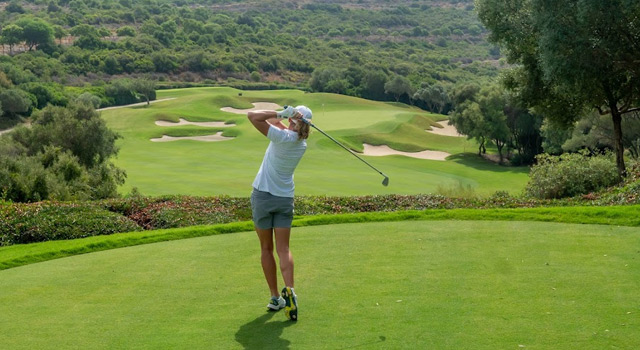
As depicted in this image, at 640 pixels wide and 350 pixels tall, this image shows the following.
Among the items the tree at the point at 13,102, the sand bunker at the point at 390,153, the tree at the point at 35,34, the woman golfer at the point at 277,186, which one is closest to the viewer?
the woman golfer at the point at 277,186

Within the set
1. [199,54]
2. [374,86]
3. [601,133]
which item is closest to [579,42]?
[601,133]

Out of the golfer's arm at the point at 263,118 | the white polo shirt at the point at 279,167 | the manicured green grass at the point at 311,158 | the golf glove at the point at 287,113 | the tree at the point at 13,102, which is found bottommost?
the manicured green grass at the point at 311,158

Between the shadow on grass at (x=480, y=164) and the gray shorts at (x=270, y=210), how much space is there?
160 ft

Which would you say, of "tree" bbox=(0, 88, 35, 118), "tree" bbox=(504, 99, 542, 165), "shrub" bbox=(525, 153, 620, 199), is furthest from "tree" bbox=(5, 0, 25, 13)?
"shrub" bbox=(525, 153, 620, 199)

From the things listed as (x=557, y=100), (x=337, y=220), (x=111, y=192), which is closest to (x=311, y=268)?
(x=337, y=220)

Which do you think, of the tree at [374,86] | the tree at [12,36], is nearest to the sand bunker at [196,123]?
the tree at [374,86]

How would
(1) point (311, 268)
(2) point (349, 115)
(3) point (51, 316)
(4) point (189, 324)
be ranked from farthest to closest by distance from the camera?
(2) point (349, 115), (1) point (311, 268), (3) point (51, 316), (4) point (189, 324)

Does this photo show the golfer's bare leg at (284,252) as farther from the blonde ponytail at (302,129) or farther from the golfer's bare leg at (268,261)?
the blonde ponytail at (302,129)

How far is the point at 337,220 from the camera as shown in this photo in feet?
43.9

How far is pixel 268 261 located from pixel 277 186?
769 millimetres

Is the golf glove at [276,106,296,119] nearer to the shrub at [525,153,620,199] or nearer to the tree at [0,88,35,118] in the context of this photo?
the shrub at [525,153,620,199]

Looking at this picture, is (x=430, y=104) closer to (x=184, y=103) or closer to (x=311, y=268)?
(x=184, y=103)

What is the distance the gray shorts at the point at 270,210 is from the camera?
24.0 feet

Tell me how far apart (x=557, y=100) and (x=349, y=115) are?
150ft
